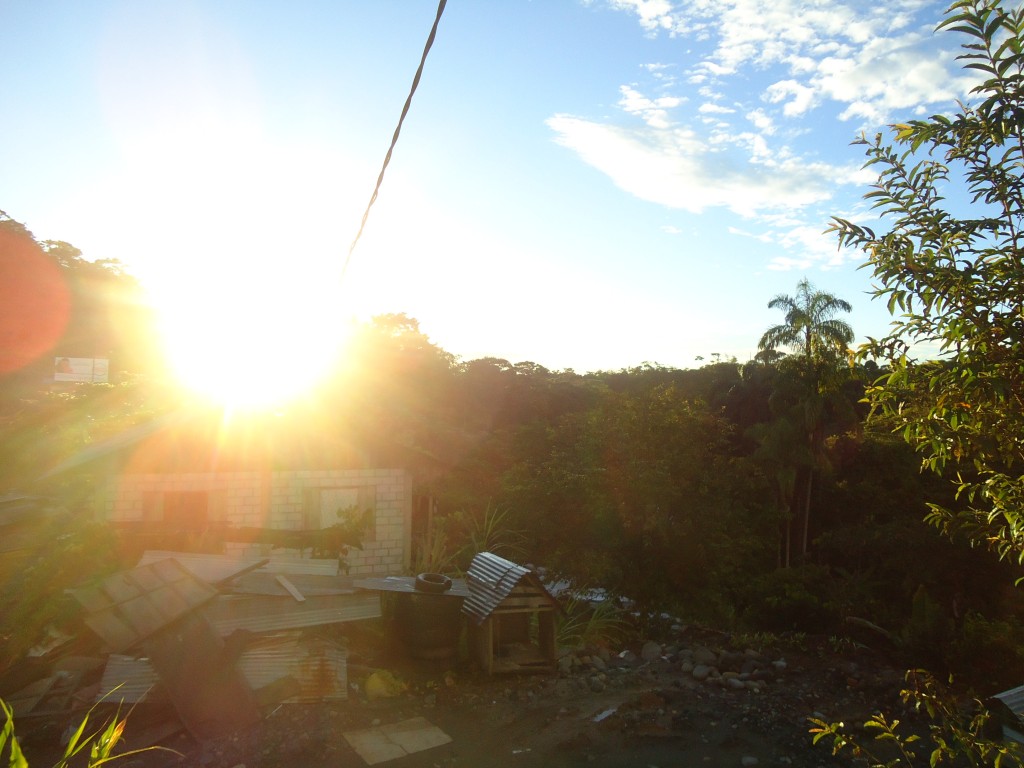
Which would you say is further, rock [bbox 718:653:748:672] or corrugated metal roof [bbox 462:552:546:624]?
rock [bbox 718:653:748:672]

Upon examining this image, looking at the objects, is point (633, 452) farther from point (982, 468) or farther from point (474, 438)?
point (982, 468)

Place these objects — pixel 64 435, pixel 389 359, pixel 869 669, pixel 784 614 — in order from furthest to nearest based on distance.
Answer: pixel 389 359, pixel 64 435, pixel 784 614, pixel 869 669

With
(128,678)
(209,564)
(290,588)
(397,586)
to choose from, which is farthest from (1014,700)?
(209,564)

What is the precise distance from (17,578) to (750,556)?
1185cm

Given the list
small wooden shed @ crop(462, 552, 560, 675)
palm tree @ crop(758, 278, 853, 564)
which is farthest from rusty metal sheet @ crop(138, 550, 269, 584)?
palm tree @ crop(758, 278, 853, 564)

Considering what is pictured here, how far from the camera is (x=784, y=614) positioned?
41.5ft

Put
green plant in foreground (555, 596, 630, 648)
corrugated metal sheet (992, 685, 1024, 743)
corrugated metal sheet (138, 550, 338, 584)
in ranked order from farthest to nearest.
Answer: green plant in foreground (555, 596, 630, 648), corrugated metal sheet (138, 550, 338, 584), corrugated metal sheet (992, 685, 1024, 743)

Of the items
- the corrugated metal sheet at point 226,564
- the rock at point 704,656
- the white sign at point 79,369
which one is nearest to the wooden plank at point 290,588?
the corrugated metal sheet at point 226,564

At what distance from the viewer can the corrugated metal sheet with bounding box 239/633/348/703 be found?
29.0ft

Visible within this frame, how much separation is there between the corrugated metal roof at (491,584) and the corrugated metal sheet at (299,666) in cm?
187

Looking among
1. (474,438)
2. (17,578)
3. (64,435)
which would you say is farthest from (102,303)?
(17,578)

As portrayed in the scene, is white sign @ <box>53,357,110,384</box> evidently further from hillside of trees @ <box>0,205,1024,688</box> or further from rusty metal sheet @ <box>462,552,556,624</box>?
rusty metal sheet @ <box>462,552,556,624</box>

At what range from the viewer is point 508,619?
10.6 meters

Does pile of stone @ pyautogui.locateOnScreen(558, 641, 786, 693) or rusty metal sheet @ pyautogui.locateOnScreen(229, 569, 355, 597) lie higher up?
rusty metal sheet @ pyautogui.locateOnScreen(229, 569, 355, 597)
